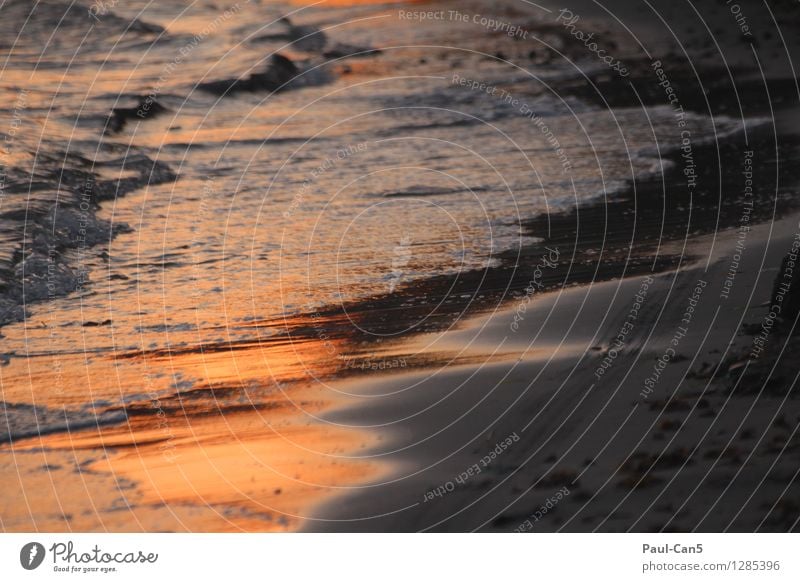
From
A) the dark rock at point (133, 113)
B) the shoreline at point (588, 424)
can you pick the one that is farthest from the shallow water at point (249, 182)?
the shoreline at point (588, 424)

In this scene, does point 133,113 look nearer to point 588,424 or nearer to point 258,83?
point 258,83

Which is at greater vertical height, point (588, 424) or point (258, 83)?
point (258, 83)

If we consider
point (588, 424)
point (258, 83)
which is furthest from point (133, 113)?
point (588, 424)

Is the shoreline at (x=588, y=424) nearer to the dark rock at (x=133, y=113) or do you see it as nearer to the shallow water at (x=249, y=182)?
the shallow water at (x=249, y=182)

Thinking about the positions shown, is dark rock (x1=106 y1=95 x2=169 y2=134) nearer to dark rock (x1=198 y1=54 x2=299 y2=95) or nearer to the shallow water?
the shallow water

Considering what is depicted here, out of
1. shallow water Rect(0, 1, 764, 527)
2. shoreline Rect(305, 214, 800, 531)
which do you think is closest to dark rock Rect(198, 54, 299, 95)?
shallow water Rect(0, 1, 764, 527)

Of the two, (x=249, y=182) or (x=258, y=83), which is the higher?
(x=258, y=83)

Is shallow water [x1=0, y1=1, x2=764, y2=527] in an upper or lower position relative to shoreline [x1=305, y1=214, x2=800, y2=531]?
upper

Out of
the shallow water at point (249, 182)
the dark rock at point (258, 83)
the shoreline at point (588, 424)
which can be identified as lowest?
the shoreline at point (588, 424)

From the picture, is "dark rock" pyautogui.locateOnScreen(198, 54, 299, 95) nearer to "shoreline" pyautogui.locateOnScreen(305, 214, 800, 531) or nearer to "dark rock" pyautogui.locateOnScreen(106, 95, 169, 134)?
"dark rock" pyautogui.locateOnScreen(106, 95, 169, 134)

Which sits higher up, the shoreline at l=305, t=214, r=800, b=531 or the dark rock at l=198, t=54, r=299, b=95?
the dark rock at l=198, t=54, r=299, b=95

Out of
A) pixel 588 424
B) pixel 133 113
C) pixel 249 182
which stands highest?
pixel 133 113

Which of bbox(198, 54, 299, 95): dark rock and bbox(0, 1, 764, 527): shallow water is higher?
bbox(198, 54, 299, 95): dark rock

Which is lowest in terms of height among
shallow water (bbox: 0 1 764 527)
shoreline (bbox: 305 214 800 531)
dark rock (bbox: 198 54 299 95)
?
shoreline (bbox: 305 214 800 531)
